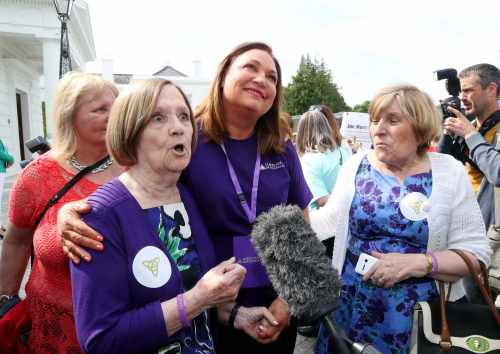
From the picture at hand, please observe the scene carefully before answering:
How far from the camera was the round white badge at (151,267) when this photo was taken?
4.16 feet

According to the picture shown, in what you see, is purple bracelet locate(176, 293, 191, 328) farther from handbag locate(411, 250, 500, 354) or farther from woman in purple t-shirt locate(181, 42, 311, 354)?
handbag locate(411, 250, 500, 354)

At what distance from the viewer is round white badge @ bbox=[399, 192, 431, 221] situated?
1.84 metres

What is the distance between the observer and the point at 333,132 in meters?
4.14

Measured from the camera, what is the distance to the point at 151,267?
1.29 meters

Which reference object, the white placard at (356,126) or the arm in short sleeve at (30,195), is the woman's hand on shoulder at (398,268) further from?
the white placard at (356,126)

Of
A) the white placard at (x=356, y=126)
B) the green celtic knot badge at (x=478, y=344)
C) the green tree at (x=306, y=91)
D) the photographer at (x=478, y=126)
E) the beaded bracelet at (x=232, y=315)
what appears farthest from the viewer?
the green tree at (x=306, y=91)

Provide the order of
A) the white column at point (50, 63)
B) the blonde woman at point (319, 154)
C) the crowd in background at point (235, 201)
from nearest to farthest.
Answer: the crowd in background at point (235, 201)
the blonde woman at point (319, 154)
the white column at point (50, 63)

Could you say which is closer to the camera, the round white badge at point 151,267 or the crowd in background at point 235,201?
the round white badge at point 151,267

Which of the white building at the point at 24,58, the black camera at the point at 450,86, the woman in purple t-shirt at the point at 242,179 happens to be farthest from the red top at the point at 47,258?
the white building at the point at 24,58

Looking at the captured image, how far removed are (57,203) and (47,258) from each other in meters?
0.25

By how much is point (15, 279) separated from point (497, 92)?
390 cm

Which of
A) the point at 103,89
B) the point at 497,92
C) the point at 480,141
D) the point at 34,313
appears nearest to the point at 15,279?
the point at 34,313

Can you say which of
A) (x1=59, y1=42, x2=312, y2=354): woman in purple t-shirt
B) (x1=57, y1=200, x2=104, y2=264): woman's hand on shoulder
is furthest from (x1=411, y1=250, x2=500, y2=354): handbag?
(x1=57, y1=200, x2=104, y2=264): woman's hand on shoulder

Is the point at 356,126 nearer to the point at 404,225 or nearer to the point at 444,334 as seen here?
the point at 404,225
